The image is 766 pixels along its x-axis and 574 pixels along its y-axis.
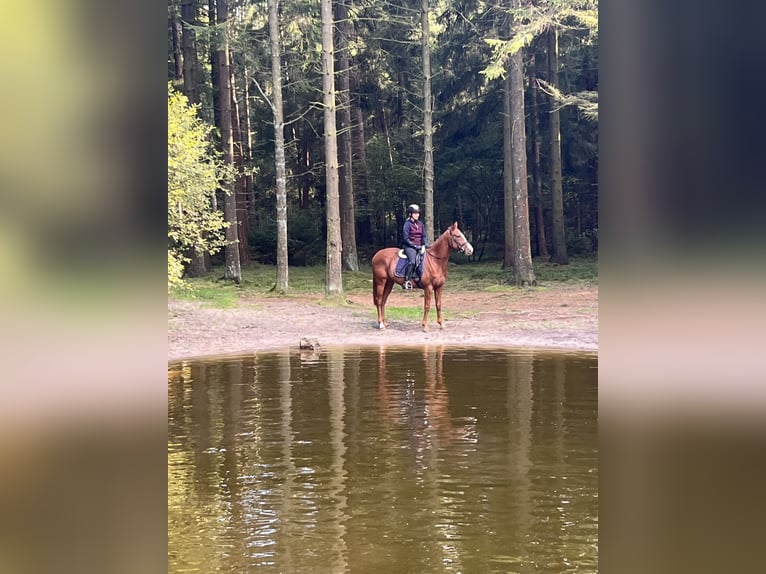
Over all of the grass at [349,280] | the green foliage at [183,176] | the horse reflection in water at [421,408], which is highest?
the green foliage at [183,176]

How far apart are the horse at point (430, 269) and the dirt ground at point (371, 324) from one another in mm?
536

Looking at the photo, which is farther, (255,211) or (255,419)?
(255,211)

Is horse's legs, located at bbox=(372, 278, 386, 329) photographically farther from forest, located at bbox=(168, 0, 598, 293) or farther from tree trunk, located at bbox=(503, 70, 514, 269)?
tree trunk, located at bbox=(503, 70, 514, 269)

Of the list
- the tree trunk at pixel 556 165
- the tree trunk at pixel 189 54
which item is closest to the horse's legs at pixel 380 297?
the tree trunk at pixel 556 165

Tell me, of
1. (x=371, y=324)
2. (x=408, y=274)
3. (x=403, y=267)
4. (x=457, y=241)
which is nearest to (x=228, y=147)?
(x=371, y=324)

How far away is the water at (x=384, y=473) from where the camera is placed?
3.99 metres

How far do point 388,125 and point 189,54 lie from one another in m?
10.3

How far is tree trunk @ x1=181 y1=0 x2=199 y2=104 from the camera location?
77.0 ft

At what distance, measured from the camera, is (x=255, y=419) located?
23.8ft

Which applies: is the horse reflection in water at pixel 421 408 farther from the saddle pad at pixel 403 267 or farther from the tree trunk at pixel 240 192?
the tree trunk at pixel 240 192

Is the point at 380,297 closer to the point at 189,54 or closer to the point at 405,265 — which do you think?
the point at 405,265
